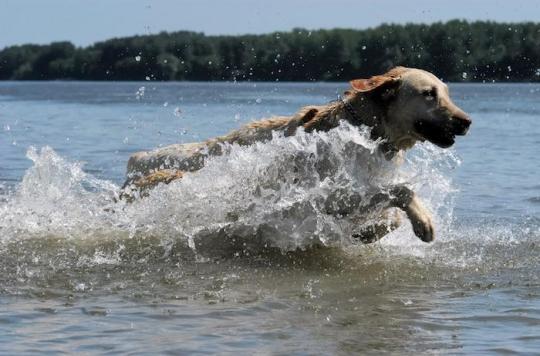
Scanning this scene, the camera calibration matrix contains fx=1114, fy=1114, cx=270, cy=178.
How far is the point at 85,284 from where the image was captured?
8.62m

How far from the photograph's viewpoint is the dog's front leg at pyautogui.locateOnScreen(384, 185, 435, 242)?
354 inches

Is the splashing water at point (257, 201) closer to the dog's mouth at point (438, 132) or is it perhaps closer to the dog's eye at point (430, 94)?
the dog's mouth at point (438, 132)

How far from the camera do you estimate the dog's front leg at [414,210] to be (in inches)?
354

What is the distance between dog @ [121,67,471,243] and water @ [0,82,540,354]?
0.17 metres

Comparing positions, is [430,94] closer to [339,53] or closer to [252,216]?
[252,216]

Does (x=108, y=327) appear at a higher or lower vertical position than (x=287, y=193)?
lower

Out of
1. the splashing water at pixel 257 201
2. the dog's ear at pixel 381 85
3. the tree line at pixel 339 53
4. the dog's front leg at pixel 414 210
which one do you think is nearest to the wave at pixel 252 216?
the splashing water at pixel 257 201

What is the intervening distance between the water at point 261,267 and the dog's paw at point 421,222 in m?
0.35

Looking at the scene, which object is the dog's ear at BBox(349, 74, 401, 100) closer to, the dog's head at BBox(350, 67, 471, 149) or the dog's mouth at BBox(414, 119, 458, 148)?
the dog's head at BBox(350, 67, 471, 149)

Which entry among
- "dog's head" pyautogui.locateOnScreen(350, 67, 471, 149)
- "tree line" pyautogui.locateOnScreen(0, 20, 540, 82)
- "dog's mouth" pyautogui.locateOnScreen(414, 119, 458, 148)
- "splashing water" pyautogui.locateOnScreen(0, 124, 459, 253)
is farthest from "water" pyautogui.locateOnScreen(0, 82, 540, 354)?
"tree line" pyautogui.locateOnScreen(0, 20, 540, 82)

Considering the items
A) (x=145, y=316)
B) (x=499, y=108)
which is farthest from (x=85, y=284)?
(x=499, y=108)

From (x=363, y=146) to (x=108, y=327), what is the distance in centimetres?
300

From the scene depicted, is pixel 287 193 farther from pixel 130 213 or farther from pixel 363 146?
pixel 130 213

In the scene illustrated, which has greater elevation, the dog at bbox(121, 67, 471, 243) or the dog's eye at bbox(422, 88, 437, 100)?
the dog's eye at bbox(422, 88, 437, 100)
